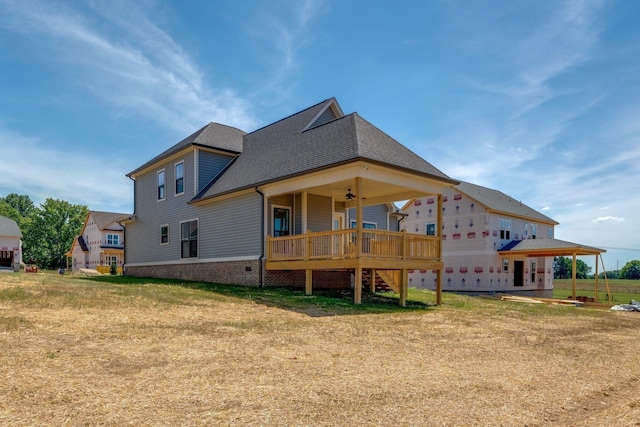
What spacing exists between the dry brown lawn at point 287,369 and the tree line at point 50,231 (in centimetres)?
5871

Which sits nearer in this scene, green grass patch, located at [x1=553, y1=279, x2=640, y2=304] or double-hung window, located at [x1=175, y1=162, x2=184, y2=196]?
double-hung window, located at [x1=175, y1=162, x2=184, y2=196]

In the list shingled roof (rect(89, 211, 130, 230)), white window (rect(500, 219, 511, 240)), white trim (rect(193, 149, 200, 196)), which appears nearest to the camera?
white trim (rect(193, 149, 200, 196))

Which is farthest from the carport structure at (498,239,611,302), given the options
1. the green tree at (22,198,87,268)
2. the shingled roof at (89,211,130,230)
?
the green tree at (22,198,87,268)

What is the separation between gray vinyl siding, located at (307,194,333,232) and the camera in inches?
722

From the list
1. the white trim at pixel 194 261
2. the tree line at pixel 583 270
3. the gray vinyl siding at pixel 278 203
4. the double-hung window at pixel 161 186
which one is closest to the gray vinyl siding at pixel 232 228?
the white trim at pixel 194 261

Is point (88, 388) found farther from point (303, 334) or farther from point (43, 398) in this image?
point (303, 334)

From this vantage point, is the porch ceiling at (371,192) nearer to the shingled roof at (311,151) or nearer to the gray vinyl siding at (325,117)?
the shingled roof at (311,151)

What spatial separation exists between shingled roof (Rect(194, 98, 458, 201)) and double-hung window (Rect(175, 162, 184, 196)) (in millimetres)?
2125

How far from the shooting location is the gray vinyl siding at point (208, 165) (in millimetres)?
20875

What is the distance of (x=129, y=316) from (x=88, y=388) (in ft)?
14.7

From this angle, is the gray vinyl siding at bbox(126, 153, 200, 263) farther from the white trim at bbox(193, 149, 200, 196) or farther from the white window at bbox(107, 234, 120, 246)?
the white window at bbox(107, 234, 120, 246)

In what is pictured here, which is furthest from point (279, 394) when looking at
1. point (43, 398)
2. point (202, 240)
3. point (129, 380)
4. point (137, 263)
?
point (137, 263)

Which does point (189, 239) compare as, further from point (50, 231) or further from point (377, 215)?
point (50, 231)

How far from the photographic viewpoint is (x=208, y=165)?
21.2 metres
